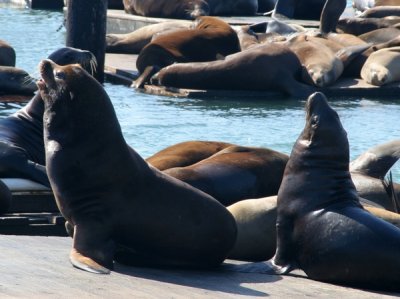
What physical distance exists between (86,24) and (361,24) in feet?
17.9

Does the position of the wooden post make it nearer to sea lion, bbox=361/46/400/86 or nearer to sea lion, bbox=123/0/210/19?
sea lion, bbox=361/46/400/86

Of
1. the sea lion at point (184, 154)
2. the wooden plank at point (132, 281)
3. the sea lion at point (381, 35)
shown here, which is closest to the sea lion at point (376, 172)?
the sea lion at point (184, 154)

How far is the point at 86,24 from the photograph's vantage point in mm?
14477

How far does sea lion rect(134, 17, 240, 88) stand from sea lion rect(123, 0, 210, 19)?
610 centimetres

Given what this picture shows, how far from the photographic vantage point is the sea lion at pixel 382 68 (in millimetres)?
14047

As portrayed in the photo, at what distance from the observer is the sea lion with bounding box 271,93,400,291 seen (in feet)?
17.1

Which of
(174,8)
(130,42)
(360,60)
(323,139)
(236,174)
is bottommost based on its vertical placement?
(174,8)

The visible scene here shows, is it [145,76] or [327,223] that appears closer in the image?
[327,223]

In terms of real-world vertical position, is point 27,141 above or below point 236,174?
below

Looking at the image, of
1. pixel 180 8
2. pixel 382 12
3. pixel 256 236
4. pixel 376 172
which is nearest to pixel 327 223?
pixel 256 236

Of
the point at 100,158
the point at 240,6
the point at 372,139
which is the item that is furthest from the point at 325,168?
the point at 240,6

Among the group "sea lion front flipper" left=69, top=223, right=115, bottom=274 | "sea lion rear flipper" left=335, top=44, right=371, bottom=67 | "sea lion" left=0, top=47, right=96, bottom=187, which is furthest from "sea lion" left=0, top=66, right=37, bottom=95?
"sea lion front flipper" left=69, top=223, right=115, bottom=274

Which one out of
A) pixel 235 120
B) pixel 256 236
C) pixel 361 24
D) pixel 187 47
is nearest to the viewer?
pixel 256 236

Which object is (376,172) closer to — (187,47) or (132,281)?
(132,281)
